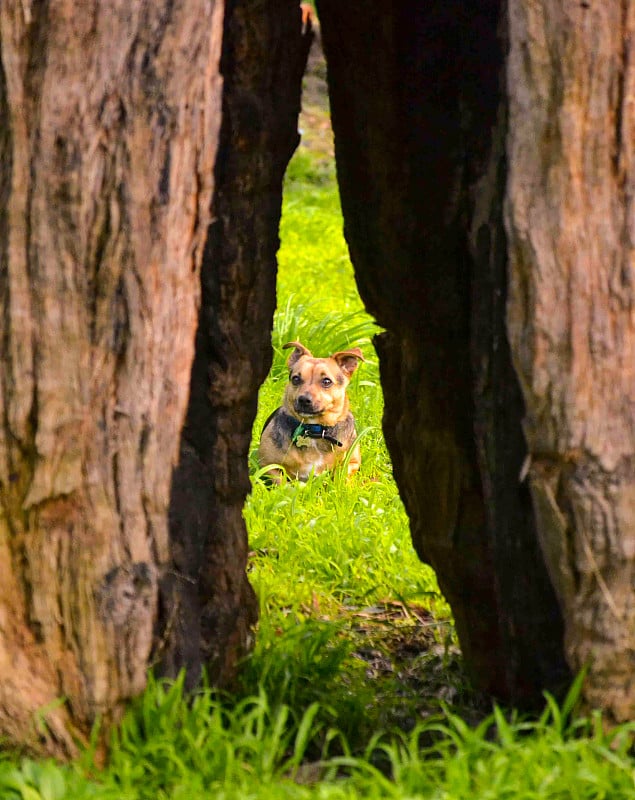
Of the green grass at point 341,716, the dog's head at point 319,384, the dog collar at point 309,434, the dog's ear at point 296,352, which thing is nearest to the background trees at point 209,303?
the green grass at point 341,716

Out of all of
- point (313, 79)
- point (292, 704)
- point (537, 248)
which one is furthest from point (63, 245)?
point (313, 79)

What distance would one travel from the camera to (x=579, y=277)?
264 centimetres

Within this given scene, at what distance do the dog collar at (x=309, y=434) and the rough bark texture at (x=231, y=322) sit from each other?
139 inches

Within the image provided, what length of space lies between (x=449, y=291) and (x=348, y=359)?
409 centimetres

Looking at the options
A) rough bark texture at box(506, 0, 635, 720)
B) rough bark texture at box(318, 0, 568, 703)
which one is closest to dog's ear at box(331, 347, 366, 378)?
rough bark texture at box(318, 0, 568, 703)

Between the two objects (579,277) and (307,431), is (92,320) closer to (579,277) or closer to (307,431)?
(579,277)

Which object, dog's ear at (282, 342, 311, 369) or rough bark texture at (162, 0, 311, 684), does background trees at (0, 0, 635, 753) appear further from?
dog's ear at (282, 342, 311, 369)

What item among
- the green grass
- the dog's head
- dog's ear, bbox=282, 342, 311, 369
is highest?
dog's ear, bbox=282, 342, 311, 369

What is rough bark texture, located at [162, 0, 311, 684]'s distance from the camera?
2988 mm

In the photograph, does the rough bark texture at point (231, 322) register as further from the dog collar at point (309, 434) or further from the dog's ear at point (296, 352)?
the dog's ear at point (296, 352)

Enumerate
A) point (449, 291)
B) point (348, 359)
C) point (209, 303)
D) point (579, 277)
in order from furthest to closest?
point (348, 359), point (449, 291), point (209, 303), point (579, 277)

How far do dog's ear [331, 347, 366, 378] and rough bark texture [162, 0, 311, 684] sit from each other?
3.98 m

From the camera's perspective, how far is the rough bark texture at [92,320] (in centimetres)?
264

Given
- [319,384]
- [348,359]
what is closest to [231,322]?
[319,384]
